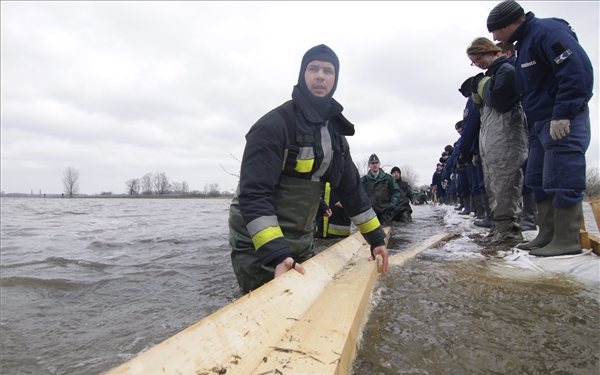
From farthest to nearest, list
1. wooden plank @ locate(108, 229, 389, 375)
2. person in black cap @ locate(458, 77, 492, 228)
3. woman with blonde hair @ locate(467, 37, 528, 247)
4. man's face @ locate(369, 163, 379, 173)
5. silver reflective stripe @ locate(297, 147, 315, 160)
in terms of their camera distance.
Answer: man's face @ locate(369, 163, 379, 173)
person in black cap @ locate(458, 77, 492, 228)
woman with blonde hair @ locate(467, 37, 528, 247)
silver reflective stripe @ locate(297, 147, 315, 160)
wooden plank @ locate(108, 229, 389, 375)

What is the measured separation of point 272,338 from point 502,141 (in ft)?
13.1

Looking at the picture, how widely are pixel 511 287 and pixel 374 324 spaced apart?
1.21 metres

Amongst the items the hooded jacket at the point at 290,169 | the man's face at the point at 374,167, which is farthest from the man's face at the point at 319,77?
the man's face at the point at 374,167

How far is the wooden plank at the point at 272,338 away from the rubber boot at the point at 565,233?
2.19 m

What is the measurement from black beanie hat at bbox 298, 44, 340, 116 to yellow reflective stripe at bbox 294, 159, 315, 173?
0.38 m

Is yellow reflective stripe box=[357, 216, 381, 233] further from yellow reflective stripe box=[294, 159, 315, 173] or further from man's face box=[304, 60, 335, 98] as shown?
man's face box=[304, 60, 335, 98]

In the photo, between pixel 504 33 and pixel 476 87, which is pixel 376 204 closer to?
pixel 476 87

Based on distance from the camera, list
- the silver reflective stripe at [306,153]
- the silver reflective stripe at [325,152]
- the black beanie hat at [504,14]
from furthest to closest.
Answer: the black beanie hat at [504,14]
the silver reflective stripe at [325,152]
the silver reflective stripe at [306,153]

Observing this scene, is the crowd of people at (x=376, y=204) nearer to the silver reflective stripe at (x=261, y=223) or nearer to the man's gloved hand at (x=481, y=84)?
the man's gloved hand at (x=481, y=84)

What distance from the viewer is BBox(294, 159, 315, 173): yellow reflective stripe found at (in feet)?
8.34

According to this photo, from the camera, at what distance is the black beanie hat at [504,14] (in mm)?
3498

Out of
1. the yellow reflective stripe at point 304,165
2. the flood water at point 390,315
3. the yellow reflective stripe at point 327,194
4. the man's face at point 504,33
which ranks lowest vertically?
the flood water at point 390,315

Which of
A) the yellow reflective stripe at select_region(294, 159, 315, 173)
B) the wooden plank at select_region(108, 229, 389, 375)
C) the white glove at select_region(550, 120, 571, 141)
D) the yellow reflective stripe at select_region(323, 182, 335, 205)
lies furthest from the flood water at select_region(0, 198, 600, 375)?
the yellow reflective stripe at select_region(323, 182, 335, 205)

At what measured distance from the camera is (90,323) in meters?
3.29
